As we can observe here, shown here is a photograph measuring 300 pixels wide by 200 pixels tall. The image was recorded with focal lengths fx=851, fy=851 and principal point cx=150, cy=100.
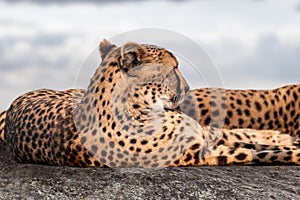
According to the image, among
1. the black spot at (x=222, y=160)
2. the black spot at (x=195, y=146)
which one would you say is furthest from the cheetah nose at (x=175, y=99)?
the black spot at (x=222, y=160)

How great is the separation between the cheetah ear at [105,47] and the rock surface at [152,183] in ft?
2.71

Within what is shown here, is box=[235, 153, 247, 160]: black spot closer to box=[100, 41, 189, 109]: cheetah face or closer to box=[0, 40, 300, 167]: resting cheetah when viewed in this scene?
box=[0, 40, 300, 167]: resting cheetah

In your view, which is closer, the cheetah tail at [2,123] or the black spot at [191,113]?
the black spot at [191,113]

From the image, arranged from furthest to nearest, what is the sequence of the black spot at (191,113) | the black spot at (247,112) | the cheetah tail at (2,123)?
1. the black spot at (247,112)
2. the cheetah tail at (2,123)
3. the black spot at (191,113)

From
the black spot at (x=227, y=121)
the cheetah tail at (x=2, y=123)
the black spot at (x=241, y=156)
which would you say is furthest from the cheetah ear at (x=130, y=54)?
the cheetah tail at (x=2, y=123)

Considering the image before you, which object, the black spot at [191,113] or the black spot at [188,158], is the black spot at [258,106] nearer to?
the black spot at [191,113]

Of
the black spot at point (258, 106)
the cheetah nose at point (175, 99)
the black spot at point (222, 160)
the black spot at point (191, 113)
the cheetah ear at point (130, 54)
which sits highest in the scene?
the cheetah ear at point (130, 54)

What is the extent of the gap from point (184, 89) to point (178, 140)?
46 cm

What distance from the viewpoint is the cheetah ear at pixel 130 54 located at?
18.0 ft

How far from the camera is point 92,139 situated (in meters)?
5.48

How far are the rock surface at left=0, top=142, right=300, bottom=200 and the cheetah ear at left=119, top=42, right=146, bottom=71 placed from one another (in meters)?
0.68

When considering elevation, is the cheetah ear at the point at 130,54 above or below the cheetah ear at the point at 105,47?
below

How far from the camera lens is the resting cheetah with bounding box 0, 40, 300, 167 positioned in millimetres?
5488

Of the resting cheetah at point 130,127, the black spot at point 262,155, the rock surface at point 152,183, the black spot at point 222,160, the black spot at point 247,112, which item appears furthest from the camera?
the black spot at point 247,112
